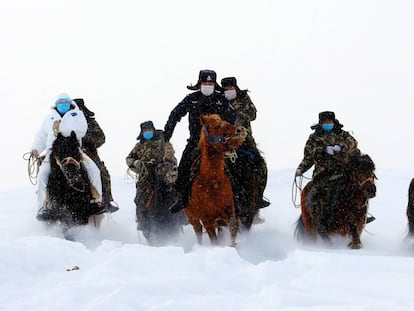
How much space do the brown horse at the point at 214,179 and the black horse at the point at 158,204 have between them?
1718mm

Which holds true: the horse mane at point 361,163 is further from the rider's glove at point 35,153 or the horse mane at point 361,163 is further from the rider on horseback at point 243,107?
the rider's glove at point 35,153

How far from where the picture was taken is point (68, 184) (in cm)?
988

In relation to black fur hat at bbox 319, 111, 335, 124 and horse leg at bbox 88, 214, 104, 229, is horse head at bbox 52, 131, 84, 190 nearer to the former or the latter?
horse leg at bbox 88, 214, 104, 229

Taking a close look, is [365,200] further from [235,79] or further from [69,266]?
[69,266]

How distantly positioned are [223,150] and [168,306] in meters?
4.10

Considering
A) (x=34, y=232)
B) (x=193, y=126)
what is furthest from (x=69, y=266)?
(x=34, y=232)

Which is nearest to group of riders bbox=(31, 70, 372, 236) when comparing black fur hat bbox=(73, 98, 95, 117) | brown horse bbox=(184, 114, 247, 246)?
brown horse bbox=(184, 114, 247, 246)

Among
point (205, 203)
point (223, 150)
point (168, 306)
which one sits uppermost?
point (223, 150)

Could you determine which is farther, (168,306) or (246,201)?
(246,201)

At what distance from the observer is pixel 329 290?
16.4 feet

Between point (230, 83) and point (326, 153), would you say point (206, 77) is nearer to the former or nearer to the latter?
point (230, 83)

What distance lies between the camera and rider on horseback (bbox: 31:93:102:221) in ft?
32.5

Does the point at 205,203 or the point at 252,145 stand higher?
the point at 252,145

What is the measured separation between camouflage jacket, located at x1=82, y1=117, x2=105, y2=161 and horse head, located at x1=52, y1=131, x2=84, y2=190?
4.89 ft
